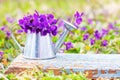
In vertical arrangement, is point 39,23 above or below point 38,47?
above

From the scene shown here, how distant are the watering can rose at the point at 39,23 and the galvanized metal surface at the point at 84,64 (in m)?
0.19

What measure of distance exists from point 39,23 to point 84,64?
0.38 m

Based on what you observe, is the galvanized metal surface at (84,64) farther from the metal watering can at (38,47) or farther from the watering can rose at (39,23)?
the watering can rose at (39,23)

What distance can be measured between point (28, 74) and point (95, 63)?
46 centimetres

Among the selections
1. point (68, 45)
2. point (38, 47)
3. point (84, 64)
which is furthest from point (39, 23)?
point (68, 45)

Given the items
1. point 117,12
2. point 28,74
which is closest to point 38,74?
point 28,74

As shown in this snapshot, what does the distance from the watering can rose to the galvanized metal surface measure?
0.19m

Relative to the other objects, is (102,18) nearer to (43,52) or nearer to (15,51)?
(15,51)

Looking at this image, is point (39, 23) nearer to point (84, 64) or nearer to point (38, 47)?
point (38, 47)

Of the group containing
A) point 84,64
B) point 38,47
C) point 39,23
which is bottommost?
point 84,64

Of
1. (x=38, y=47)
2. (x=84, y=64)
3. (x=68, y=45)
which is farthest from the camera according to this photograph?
(x=68, y=45)

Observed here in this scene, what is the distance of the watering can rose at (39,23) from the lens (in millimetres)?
3102

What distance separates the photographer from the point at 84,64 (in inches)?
119

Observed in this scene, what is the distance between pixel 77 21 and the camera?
319 cm
